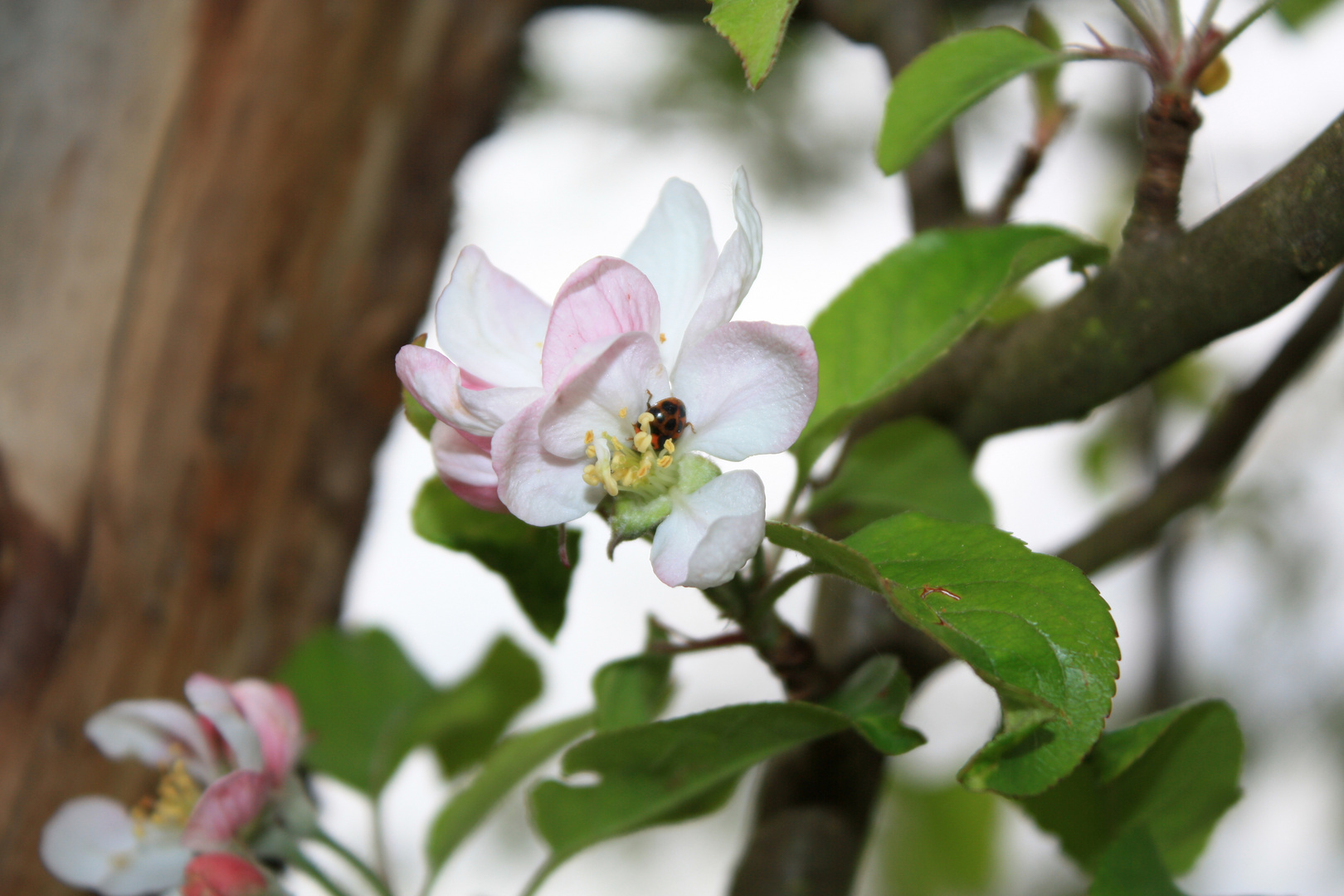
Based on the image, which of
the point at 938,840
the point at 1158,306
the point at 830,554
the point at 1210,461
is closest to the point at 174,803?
the point at 830,554

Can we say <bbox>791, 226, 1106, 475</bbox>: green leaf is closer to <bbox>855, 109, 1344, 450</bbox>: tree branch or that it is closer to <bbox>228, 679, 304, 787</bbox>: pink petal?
<bbox>855, 109, 1344, 450</bbox>: tree branch

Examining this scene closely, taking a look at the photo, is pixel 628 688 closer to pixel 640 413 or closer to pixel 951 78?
pixel 640 413

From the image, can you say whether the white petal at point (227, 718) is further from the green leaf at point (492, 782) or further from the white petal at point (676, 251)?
the white petal at point (676, 251)

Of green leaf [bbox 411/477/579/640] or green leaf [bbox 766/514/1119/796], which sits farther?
green leaf [bbox 411/477/579/640]

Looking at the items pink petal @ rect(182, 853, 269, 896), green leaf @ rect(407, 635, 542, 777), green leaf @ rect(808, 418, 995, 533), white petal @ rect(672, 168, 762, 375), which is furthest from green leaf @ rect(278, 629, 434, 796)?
white petal @ rect(672, 168, 762, 375)

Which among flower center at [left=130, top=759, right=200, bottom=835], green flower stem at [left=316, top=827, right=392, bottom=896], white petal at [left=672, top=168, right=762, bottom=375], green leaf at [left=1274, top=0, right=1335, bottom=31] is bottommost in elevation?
green flower stem at [left=316, top=827, right=392, bottom=896]

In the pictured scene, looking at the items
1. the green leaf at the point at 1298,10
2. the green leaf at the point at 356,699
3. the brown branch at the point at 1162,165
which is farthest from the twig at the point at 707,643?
the green leaf at the point at 1298,10
